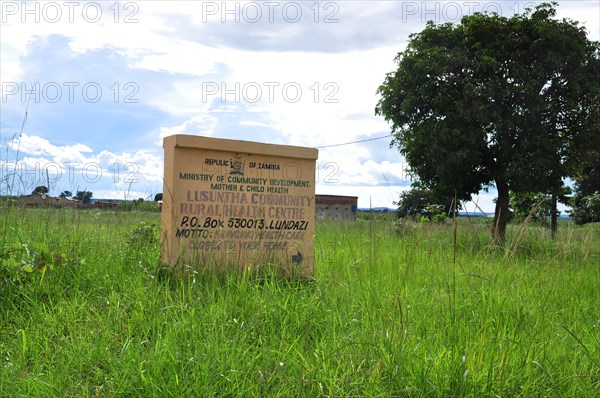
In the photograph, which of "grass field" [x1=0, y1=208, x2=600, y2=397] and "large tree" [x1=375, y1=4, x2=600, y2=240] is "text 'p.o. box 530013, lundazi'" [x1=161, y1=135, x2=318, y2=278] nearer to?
"grass field" [x1=0, y1=208, x2=600, y2=397]

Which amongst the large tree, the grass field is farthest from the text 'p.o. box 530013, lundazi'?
the large tree

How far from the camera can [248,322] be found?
4.36 meters

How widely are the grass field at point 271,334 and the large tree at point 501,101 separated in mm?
10829

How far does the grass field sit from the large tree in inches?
426

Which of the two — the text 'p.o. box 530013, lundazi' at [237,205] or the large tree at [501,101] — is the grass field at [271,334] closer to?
the text 'p.o. box 530013, lundazi' at [237,205]

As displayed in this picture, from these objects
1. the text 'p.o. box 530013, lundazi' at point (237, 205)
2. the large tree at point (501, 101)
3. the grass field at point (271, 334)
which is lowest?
the grass field at point (271, 334)

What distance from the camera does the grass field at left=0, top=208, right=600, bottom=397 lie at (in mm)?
3271

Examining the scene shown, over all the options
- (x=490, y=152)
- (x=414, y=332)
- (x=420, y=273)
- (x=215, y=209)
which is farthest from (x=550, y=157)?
(x=414, y=332)

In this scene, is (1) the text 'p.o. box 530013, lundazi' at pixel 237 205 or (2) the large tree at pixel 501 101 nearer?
(1) the text 'p.o. box 530013, lundazi' at pixel 237 205

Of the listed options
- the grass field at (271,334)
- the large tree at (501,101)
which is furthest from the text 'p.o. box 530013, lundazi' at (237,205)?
the large tree at (501,101)

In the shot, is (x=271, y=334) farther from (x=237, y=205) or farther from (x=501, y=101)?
(x=501, y=101)

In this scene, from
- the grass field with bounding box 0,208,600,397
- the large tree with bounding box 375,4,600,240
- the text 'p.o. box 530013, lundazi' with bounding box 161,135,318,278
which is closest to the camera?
the grass field with bounding box 0,208,600,397

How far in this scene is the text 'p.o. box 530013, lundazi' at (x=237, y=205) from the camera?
6.12 metres

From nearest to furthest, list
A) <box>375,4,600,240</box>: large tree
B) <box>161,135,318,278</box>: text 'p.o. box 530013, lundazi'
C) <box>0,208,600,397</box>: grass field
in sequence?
<box>0,208,600,397</box>: grass field, <box>161,135,318,278</box>: text 'p.o. box 530013, lundazi', <box>375,4,600,240</box>: large tree
